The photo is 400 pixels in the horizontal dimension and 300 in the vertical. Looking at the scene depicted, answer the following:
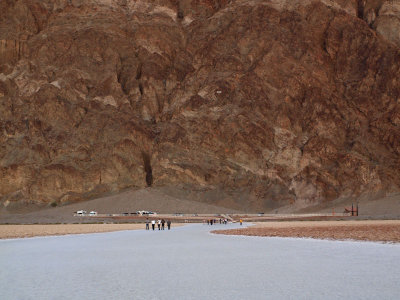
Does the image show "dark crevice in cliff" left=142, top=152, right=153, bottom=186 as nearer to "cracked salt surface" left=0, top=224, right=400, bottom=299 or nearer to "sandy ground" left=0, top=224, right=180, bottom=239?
"sandy ground" left=0, top=224, right=180, bottom=239

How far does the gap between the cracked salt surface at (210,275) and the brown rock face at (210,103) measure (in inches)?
2822

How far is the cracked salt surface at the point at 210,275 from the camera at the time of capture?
10.5 m

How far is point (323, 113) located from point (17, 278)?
88070 millimetres

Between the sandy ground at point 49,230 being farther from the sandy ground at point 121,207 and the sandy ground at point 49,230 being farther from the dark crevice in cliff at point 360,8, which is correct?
the dark crevice in cliff at point 360,8

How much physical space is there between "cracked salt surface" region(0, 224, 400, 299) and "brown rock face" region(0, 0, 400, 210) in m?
71.7

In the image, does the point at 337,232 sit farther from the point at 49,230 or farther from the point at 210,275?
the point at 49,230

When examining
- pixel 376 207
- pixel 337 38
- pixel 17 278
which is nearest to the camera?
pixel 17 278

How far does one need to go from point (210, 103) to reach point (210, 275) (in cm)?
8739

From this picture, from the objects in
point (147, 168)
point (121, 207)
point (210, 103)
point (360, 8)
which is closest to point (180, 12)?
point (210, 103)

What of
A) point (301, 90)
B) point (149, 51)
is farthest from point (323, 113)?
point (149, 51)

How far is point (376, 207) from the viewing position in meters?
78.9

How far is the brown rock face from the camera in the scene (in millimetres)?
92562

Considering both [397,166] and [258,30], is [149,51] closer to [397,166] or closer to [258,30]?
[258,30]

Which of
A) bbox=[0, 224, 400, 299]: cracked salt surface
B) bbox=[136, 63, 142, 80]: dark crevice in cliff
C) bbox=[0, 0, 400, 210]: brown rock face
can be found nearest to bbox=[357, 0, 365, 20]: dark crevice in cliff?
bbox=[0, 0, 400, 210]: brown rock face
